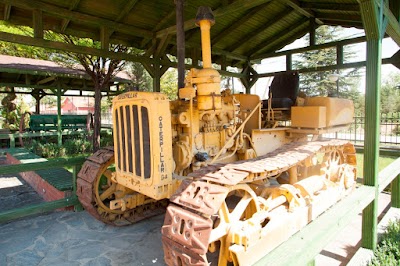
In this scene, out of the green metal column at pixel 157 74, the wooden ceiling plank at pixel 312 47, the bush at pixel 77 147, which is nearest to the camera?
the green metal column at pixel 157 74

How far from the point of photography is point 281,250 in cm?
171

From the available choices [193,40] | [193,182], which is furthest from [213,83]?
[193,40]

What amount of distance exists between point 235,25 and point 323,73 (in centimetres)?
2702

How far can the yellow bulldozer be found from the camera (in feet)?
8.37

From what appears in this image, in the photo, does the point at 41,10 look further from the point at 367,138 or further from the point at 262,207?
the point at 367,138

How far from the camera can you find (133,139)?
348 cm

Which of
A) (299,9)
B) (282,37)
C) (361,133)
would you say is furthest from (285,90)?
(361,133)

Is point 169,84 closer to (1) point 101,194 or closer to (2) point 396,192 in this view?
(1) point 101,194

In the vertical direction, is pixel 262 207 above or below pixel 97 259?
above

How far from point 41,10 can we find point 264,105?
425 centimetres

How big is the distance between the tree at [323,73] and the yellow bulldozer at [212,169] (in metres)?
26.9

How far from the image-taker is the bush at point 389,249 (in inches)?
138

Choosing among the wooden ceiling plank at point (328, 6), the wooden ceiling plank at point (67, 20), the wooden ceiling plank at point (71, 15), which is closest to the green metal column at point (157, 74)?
the wooden ceiling plank at point (71, 15)

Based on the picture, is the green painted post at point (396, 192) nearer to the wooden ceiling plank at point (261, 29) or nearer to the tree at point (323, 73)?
the wooden ceiling plank at point (261, 29)
